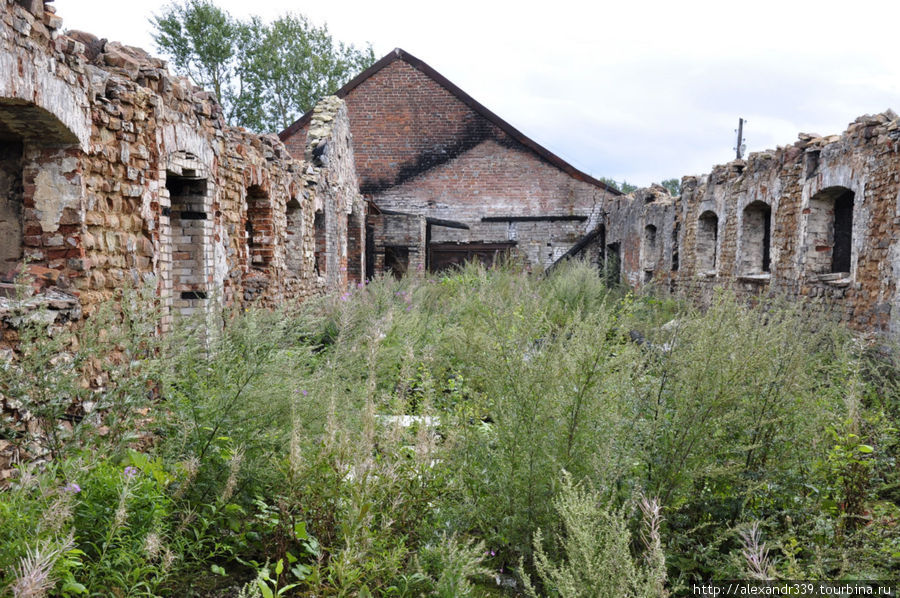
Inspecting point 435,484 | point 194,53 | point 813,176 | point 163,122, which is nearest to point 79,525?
point 435,484

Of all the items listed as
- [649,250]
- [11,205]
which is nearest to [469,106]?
[649,250]

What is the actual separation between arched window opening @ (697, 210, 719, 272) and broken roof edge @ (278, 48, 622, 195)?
6.76 metres

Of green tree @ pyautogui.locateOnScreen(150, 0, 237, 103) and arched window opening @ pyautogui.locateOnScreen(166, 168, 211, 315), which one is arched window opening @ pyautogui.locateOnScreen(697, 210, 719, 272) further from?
green tree @ pyautogui.locateOnScreen(150, 0, 237, 103)

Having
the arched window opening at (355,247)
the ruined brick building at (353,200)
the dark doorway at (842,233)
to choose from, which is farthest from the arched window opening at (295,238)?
the dark doorway at (842,233)

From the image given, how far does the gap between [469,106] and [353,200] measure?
6253 mm

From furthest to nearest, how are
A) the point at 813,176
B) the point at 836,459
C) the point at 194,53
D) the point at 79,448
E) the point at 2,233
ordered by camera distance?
the point at 194,53 < the point at 813,176 < the point at 2,233 < the point at 836,459 < the point at 79,448

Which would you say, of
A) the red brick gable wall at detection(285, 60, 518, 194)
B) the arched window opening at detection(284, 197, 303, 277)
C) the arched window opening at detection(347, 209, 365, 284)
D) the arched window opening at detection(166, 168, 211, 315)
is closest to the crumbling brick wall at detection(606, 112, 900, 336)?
the arched window opening at detection(166, 168, 211, 315)

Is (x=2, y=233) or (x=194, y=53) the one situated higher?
(x=194, y=53)

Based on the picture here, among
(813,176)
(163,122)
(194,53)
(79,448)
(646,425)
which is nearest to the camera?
(79,448)

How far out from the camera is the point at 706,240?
12.1 m

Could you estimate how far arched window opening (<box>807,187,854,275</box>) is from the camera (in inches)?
317

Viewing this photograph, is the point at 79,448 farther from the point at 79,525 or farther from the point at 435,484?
the point at 435,484

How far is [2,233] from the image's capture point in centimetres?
407

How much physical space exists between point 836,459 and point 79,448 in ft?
12.8
